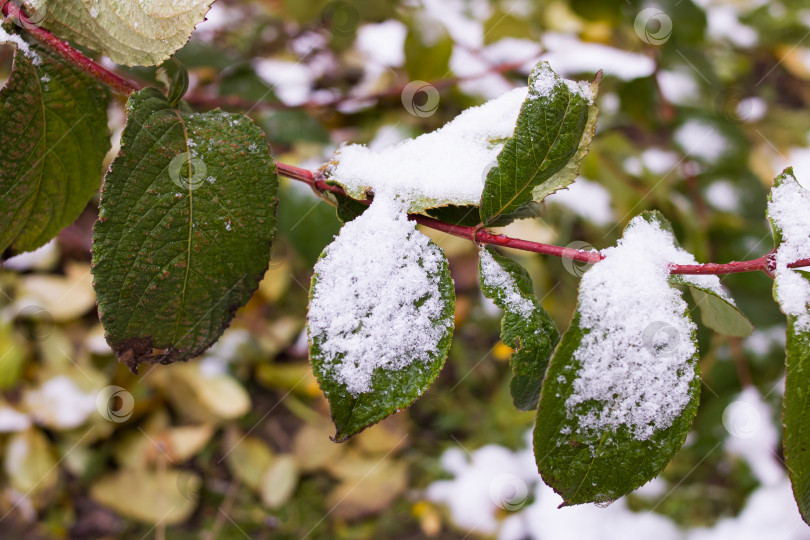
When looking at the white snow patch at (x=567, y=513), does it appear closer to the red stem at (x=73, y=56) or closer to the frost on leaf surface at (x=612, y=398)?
the frost on leaf surface at (x=612, y=398)

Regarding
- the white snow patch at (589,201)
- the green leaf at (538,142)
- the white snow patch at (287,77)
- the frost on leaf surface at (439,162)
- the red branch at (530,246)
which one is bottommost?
the white snow patch at (589,201)

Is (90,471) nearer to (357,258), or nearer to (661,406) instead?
(357,258)

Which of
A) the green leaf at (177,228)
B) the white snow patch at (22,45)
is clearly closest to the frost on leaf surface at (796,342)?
the green leaf at (177,228)

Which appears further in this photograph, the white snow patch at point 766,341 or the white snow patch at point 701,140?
the white snow patch at point 701,140

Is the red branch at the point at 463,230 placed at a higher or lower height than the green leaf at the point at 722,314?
higher

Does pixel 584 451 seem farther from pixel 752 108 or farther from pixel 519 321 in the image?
pixel 752 108

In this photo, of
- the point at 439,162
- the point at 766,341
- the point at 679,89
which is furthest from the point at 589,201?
the point at 439,162
